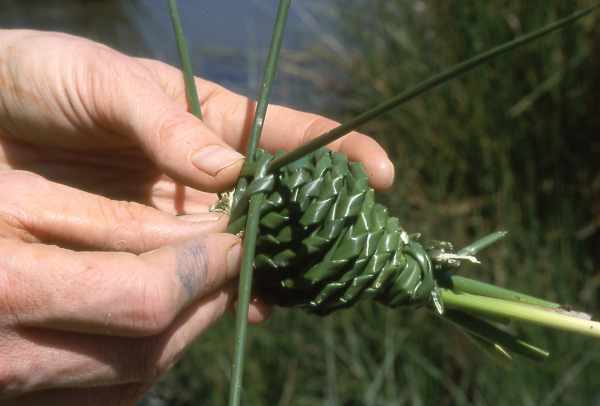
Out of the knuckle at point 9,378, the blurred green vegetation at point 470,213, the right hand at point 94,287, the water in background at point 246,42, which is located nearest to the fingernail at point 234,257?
the right hand at point 94,287

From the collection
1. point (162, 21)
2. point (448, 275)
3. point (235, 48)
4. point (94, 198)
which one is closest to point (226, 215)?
point (94, 198)

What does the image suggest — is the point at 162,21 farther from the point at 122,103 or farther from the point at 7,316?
the point at 7,316

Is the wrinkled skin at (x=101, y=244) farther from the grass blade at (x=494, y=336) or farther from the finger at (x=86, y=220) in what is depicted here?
the grass blade at (x=494, y=336)

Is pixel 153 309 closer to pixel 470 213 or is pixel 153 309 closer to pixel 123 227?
pixel 123 227

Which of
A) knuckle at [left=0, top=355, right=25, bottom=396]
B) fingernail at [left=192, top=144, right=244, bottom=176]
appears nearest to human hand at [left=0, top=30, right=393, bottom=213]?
fingernail at [left=192, top=144, right=244, bottom=176]

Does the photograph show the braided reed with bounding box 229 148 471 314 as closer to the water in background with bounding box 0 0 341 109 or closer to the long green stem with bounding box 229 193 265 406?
the long green stem with bounding box 229 193 265 406

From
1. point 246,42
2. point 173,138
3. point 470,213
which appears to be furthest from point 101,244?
point 246,42
